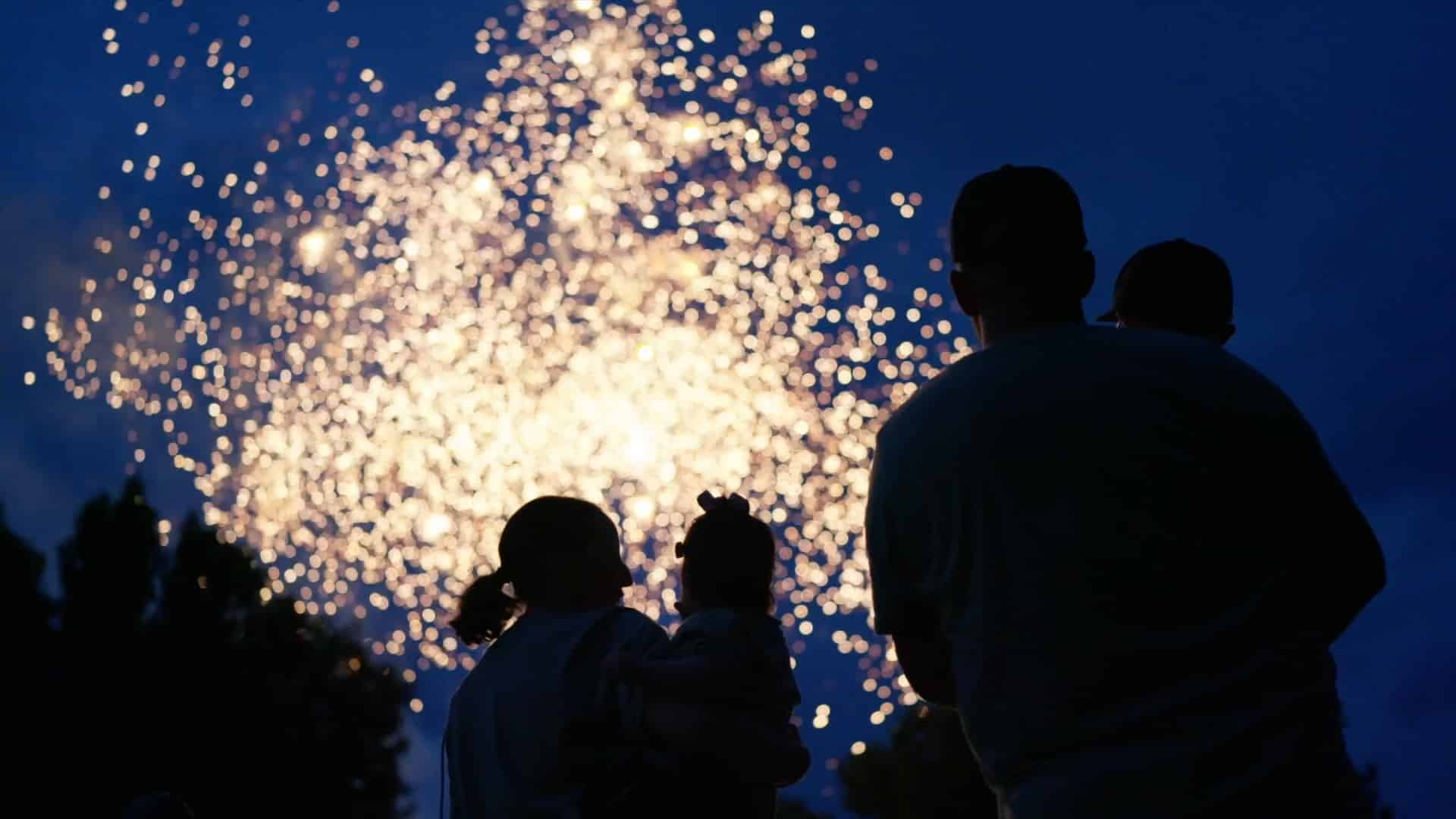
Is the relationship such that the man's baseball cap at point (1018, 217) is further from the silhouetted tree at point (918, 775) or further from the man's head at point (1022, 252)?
the silhouetted tree at point (918, 775)

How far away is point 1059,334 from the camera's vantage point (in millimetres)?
2834

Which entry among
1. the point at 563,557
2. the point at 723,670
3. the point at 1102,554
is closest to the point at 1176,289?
the point at 1102,554

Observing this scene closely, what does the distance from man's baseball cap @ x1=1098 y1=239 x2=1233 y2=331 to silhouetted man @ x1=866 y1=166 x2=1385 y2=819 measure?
3.41 feet

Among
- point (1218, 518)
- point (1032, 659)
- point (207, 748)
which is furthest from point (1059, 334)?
point (207, 748)

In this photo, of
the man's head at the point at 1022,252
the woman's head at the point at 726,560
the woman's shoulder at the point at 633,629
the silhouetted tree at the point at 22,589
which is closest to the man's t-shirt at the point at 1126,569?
the man's head at the point at 1022,252

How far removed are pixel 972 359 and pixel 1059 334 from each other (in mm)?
166

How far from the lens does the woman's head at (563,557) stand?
195 inches

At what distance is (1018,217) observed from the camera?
293 cm

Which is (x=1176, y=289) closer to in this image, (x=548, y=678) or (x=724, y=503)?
(x=724, y=503)

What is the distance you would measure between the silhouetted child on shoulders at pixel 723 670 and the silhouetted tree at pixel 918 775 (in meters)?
35.1

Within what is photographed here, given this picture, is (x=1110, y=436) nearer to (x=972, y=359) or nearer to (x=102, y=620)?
(x=972, y=359)

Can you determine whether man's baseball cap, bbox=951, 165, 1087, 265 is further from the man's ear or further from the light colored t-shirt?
the light colored t-shirt

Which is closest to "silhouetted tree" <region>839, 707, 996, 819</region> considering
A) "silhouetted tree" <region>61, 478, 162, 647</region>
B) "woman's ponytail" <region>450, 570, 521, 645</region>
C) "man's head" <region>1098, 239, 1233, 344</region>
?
"silhouetted tree" <region>61, 478, 162, 647</region>

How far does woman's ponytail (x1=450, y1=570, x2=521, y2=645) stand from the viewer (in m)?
5.16
